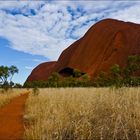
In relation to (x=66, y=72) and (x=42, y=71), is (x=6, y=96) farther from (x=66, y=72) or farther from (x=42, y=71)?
(x=42, y=71)

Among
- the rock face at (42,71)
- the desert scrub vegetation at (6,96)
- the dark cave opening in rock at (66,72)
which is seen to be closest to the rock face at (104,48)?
the dark cave opening in rock at (66,72)

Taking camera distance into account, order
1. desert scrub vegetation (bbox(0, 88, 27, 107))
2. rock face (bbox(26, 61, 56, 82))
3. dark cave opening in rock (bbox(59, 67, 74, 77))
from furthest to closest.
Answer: rock face (bbox(26, 61, 56, 82)) → dark cave opening in rock (bbox(59, 67, 74, 77)) → desert scrub vegetation (bbox(0, 88, 27, 107))

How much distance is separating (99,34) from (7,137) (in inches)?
3107

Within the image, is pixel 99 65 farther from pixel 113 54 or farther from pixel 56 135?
pixel 56 135

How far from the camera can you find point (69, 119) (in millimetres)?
6992

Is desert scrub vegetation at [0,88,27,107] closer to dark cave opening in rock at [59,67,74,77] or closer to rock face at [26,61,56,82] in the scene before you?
dark cave opening in rock at [59,67,74,77]

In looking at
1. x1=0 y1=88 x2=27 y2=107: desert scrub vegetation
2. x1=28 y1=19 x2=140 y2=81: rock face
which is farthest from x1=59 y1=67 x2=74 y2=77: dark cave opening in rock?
x1=0 y1=88 x2=27 y2=107: desert scrub vegetation

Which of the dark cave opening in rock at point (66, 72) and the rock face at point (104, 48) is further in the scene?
the dark cave opening in rock at point (66, 72)

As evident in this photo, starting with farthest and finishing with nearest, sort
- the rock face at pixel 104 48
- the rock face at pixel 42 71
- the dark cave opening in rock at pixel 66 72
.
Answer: the rock face at pixel 42 71
the dark cave opening in rock at pixel 66 72
the rock face at pixel 104 48

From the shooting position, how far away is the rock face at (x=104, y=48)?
74.1m

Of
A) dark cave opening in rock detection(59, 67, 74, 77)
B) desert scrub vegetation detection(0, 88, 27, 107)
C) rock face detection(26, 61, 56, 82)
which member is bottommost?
desert scrub vegetation detection(0, 88, 27, 107)

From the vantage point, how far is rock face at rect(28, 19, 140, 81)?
74062 millimetres

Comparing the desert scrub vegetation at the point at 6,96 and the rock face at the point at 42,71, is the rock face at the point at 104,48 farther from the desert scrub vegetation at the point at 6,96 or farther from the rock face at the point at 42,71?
the desert scrub vegetation at the point at 6,96

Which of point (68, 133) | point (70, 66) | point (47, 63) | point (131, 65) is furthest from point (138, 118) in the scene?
point (47, 63)
